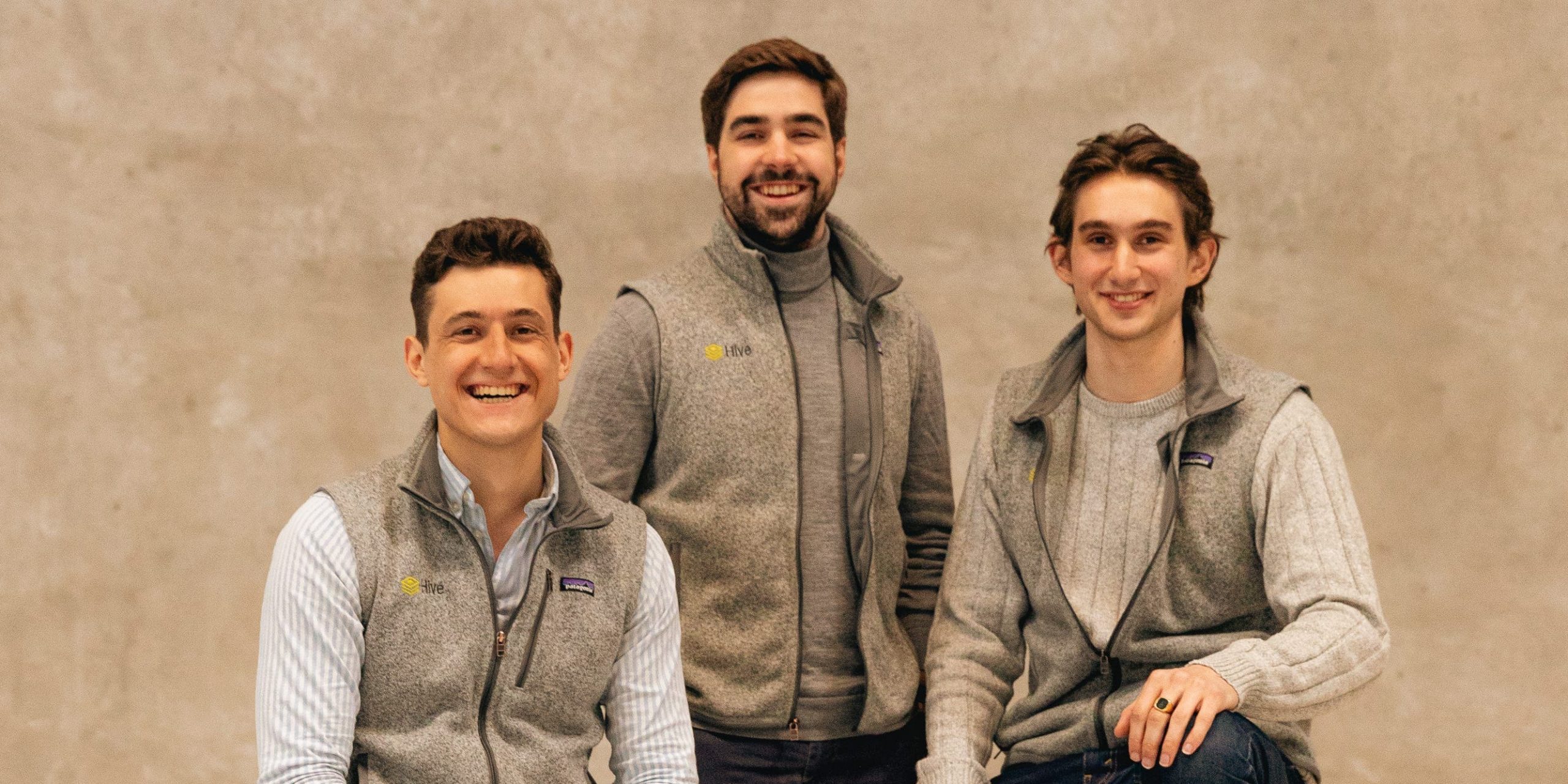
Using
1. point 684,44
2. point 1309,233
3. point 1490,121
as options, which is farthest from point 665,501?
point 1490,121

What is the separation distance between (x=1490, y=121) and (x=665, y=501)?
2.69 meters

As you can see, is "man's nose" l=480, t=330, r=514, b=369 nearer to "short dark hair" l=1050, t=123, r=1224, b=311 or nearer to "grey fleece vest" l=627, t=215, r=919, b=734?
"grey fleece vest" l=627, t=215, r=919, b=734

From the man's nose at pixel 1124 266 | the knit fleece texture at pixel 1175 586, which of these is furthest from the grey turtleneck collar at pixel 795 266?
the man's nose at pixel 1124 266

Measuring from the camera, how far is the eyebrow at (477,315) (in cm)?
204

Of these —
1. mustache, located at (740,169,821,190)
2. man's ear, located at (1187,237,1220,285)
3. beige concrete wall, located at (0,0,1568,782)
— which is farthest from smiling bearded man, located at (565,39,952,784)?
beige concrete wall, located at (0,0,1568,782)

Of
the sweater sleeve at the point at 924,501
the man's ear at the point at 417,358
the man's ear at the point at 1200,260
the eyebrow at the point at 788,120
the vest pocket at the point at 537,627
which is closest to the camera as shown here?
the vest pocket at the point at 537,627

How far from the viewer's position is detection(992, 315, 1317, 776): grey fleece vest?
2.25 metres

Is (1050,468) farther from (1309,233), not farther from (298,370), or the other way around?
(298,370)

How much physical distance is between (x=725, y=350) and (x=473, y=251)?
519 millimetres

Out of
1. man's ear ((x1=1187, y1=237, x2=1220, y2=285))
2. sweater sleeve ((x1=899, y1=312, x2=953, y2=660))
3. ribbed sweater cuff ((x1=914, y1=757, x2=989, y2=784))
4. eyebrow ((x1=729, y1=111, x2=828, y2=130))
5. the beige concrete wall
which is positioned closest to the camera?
ribbed sweater cuff ((x1=914, y1=757, x2=989, y2=784))

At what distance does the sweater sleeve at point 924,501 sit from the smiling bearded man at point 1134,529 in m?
0.16

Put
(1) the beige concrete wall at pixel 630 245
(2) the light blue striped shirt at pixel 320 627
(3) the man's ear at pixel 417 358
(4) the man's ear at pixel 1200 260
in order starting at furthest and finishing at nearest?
(1) the beige concrete wall at pixel 630 245
(4) the man's ear at pixel 1200 260
(3) the man's ear at pixel 417 358
(2) the light blue striped shirt at pixel 320 627

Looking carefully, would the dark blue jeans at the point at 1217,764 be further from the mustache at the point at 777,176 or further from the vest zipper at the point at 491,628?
the mustache at the point at 777,176

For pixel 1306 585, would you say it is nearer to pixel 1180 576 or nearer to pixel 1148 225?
pixel 1180 576
